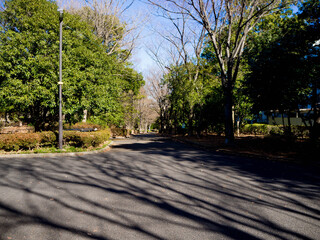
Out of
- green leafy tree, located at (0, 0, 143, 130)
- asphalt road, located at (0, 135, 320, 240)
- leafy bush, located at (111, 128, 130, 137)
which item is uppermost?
green leafy tree, located at (0, 0, 143, 130)

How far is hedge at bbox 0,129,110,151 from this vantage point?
10.9 meters

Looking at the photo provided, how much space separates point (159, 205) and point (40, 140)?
10213mm

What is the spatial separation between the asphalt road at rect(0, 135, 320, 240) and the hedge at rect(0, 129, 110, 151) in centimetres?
480

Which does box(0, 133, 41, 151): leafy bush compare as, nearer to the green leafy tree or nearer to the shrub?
the shrub

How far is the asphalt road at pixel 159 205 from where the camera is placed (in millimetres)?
3049

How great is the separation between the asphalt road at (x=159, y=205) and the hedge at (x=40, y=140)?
4798mm

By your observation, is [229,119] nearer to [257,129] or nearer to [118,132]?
[257,129]

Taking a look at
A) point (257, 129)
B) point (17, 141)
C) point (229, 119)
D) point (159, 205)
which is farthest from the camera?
point (257, 129)

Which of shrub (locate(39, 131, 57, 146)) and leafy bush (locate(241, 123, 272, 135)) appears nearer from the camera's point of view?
shrub (locate(39, 131, 57, 146))

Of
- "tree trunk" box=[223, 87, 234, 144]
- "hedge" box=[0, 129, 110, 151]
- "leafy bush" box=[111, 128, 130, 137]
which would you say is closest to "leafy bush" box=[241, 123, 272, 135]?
"tree trunk" box=[223, 87, 234, 144]

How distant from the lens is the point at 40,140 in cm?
1174

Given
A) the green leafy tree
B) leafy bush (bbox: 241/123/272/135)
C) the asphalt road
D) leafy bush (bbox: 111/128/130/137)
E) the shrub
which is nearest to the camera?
the asphalt road

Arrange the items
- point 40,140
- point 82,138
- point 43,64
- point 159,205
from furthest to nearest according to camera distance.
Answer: point 82,138
point 43,64
point 40,140
point 159,205

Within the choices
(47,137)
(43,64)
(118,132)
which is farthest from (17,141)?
(118,132)
